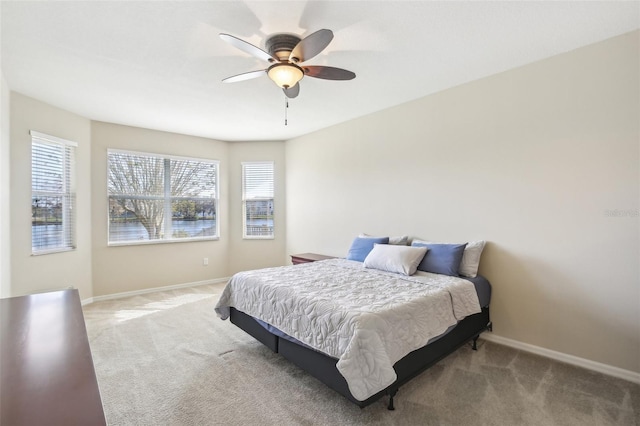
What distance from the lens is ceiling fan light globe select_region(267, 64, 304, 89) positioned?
226cm

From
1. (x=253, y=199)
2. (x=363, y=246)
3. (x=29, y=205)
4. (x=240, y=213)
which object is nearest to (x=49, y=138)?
(x=29, y=205)

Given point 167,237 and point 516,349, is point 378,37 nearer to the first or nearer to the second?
point 516,349

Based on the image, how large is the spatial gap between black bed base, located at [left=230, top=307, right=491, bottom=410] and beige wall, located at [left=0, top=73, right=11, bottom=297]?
7.84 feet

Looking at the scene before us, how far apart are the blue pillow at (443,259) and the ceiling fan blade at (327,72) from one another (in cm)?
195

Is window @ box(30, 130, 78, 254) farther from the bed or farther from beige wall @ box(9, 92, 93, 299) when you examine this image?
the bed

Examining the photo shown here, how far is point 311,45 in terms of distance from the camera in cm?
200

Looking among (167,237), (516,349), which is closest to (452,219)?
(516,349)

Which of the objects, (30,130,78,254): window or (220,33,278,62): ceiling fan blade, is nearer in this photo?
(220,33,278,62): ceiling fan blade

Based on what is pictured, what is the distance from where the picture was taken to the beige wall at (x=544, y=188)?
2.42m

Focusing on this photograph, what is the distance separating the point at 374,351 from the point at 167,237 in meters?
4.46

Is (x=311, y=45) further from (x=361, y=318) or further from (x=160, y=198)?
(x=160, y=198)

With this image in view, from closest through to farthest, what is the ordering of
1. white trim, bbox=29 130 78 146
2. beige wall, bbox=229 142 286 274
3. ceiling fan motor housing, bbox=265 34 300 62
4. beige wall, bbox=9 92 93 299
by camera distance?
ceiling fan motor housing, bbox=265 34 300 62
beige wall, bbox=9 92 93 299
white trim, bbox=29 130 78 146
beige wall, bbox=229 142 286 274

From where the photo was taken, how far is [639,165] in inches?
92.2

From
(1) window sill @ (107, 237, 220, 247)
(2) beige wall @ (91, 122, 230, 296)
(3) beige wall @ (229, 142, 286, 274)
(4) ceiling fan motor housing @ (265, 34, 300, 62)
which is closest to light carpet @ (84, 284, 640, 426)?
(2) beige wall @ (91, 122, 230, 296)
